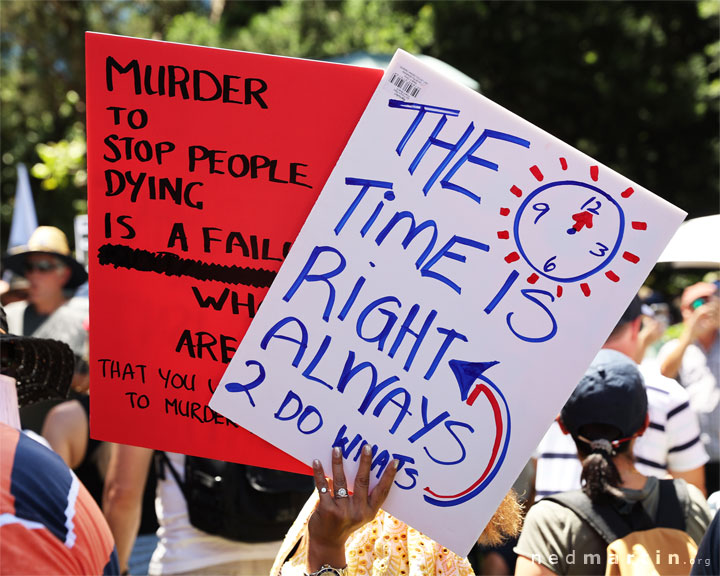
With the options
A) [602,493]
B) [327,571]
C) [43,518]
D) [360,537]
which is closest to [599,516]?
[602,493]

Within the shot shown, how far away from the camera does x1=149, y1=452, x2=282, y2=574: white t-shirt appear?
2744 mm

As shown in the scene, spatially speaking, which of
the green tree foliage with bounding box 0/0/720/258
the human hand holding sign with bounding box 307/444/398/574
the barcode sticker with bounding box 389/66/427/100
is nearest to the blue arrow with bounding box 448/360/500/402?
the human hand holding sign with bounding box 307/444/398/574

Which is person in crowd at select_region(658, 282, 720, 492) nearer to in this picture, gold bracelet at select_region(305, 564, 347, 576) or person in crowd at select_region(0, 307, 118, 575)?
gold bracelet at select_region(305, 564, 347, 576)

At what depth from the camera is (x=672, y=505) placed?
210cm

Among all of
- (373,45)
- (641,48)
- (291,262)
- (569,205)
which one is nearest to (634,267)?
(569,205)

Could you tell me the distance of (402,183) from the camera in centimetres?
160

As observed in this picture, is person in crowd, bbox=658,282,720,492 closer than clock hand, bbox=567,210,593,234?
No

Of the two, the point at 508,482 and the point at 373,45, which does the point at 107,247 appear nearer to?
the point at 508,482

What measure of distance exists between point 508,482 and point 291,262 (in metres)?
0.62

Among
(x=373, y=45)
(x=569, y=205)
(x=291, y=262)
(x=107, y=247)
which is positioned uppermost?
(x=569, y=205)

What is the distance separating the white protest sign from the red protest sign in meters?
0.08

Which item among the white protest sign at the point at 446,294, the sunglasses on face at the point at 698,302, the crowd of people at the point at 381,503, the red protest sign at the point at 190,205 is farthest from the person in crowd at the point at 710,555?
the sunglasses on face at the point at 698,302

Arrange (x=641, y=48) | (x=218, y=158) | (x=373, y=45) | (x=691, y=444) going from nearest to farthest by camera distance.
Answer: (x=218, y=158)
(x=691, y=444)
(x=373, y=45)
(x=641, y=48)

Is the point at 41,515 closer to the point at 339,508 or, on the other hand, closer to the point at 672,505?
the point at 339,508
